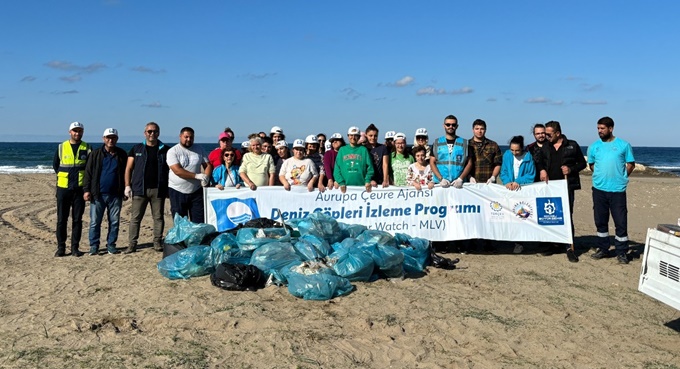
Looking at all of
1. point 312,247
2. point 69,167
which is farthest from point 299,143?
point 69,167

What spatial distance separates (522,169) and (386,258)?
300cm

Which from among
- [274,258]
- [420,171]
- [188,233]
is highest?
[420,171]

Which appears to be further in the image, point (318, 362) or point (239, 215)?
point (239, 215)

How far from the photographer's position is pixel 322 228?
294 inches

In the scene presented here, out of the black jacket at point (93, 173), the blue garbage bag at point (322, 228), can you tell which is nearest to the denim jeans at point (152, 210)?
the black jacket at point (93, 173)

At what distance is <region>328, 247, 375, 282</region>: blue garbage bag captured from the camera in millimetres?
6617

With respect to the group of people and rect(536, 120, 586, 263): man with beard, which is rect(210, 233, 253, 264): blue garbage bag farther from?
rect(536, 120, 586, 263): man with beard

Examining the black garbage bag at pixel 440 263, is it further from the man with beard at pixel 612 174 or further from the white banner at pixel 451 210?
the man with beard at pixel 612 174

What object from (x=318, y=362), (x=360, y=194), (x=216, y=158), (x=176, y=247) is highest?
(x=216, y=158)

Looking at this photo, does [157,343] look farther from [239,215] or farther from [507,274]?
[507,274]

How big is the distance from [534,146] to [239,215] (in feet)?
14.8

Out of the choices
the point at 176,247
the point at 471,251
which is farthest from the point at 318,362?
the point at 471,251

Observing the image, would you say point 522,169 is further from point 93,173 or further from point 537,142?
point 93,173

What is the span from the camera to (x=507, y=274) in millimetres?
7637
